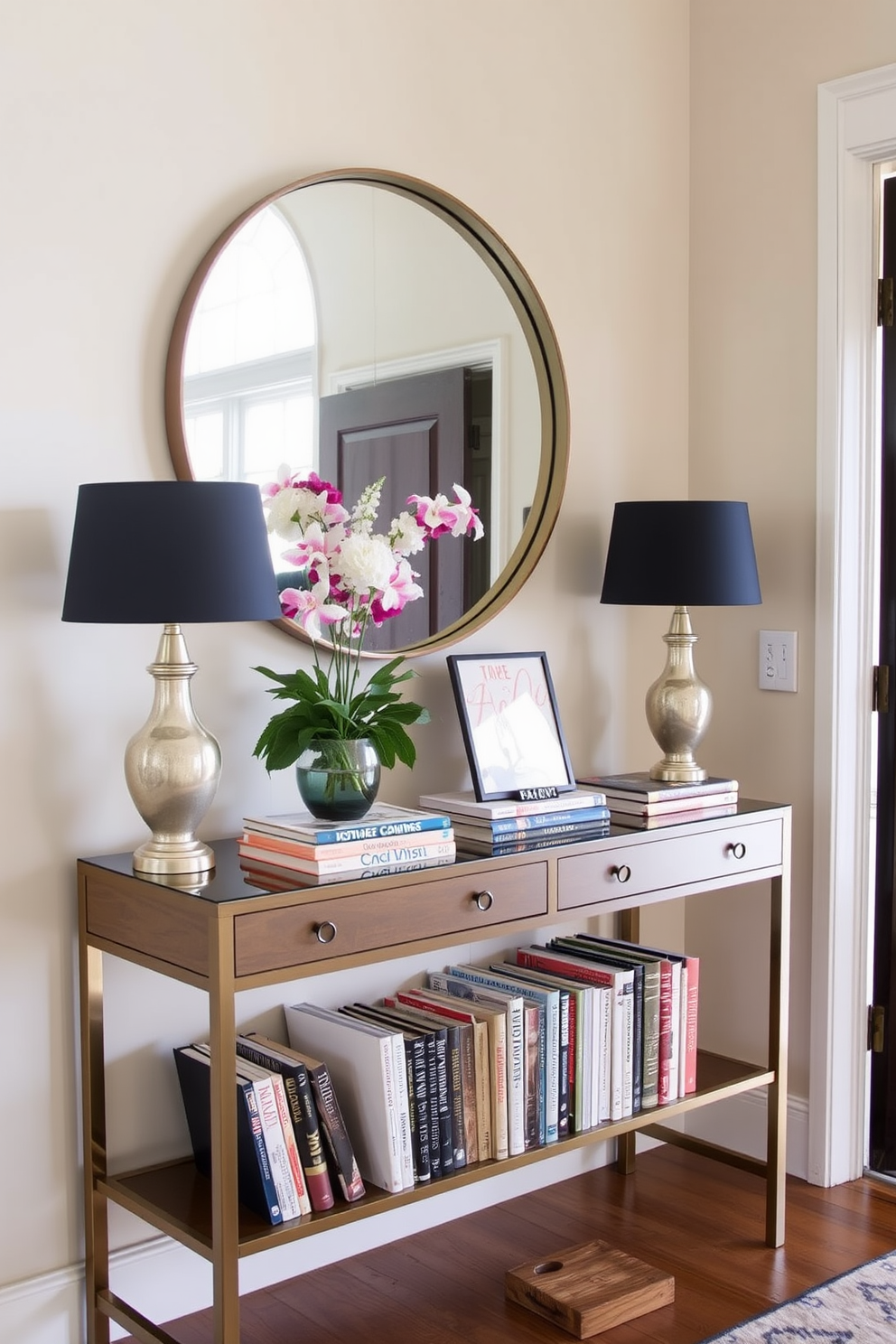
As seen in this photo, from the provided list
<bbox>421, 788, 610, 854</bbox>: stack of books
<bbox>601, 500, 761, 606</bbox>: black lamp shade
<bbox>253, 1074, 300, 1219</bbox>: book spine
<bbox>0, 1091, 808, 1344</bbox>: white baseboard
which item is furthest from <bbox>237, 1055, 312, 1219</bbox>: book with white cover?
<bbox>601, 500, 761, 606</bbox>: black lamp shade

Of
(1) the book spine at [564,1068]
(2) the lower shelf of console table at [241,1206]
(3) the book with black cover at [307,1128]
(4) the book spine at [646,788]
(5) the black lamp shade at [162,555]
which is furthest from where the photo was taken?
(4) the book spine at [646,788]

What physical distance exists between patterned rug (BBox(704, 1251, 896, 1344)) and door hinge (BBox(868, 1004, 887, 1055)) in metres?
0.52

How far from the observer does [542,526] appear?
272 centimetres

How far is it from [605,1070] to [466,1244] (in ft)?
1.50

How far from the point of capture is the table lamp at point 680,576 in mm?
2572

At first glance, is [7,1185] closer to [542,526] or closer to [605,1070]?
[605,1070]

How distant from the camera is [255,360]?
229 cm

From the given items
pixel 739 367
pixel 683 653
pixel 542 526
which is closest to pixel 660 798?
pixel 683 653

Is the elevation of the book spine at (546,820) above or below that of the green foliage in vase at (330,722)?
below

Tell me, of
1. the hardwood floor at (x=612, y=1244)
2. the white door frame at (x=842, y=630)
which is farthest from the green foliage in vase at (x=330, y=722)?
the white door frame at (x=842, y=630)

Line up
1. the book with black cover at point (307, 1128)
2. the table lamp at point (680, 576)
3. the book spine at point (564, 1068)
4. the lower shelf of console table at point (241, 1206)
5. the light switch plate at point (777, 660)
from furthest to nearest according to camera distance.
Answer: the light switch plate at point (777, 660) → the table lamp at point (680, 576) → the book spine at point (564, 1068) → the book with black cover at point (307, 1128) → the lower shelf of console table at point (241, 1206)

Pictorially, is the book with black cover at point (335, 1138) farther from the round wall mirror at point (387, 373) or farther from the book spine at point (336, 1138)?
the round wall mirror at point (387, 373)

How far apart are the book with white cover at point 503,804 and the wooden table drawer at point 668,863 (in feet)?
0.36

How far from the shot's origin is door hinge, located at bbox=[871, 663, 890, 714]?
2803mm
